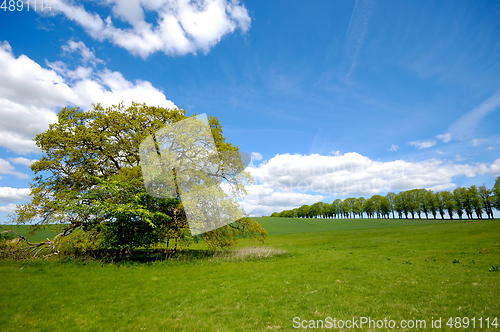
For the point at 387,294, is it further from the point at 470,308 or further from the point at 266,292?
the point at 266,292

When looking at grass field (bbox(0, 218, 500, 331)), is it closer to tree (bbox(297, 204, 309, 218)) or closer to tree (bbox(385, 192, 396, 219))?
tree (bbox(385, 192, 396, 219))

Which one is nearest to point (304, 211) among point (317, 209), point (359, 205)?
point (317, 209)

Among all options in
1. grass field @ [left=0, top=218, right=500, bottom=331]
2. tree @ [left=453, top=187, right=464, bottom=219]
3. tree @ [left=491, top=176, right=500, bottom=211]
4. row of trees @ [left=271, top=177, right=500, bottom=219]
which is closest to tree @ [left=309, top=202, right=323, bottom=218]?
row of trees @ [left=271, top=177, right=500, bottom=219]

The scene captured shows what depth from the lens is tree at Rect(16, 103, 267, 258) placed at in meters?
22.4

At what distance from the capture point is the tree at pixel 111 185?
73.5 feet

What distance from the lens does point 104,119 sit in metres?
29.1

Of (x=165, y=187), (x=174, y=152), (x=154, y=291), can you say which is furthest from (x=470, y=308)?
(x=174, y=152)

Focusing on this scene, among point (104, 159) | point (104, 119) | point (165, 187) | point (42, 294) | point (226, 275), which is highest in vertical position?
point (104, 119)

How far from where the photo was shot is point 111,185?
21578mm

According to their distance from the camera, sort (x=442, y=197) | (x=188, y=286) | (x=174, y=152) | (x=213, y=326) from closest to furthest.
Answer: (x=213, y=326)
(x=188, y=286)
(x=174, y=152)
(x=442, y=197)

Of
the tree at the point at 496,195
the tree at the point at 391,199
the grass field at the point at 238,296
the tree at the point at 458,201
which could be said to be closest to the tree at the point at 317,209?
the tree at the point at 391,199

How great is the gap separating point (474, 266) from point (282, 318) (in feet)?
54.3

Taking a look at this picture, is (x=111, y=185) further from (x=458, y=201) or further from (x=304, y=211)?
(x=304, y=211)

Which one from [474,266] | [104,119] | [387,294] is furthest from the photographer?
[104,119]
